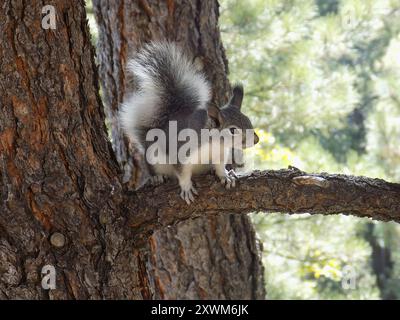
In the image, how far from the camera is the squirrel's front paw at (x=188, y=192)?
1618mm

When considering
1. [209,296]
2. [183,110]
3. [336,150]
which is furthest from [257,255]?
[336,150]

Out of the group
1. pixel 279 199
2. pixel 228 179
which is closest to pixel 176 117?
pixel 228 179

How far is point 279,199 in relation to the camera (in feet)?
5.27

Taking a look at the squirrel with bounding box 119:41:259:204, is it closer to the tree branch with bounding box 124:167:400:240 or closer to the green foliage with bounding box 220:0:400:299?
the tree branch with bounding box 124:167:400:240

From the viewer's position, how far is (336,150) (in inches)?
287

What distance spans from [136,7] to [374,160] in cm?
277

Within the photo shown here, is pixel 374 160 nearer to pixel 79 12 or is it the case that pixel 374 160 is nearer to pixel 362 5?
pixel 362 5

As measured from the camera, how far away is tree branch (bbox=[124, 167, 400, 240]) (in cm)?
160

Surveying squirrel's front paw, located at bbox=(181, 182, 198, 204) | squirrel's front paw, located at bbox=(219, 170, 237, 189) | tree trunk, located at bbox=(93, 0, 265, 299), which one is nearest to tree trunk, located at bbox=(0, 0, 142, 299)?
squirrel's front paw, located at bbox=(181, 182, 198, 204)

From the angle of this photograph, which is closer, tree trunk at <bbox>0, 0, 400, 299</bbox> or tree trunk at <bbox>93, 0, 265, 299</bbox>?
tree trunk at <bbox>0, 0, 400, 299</bbox>

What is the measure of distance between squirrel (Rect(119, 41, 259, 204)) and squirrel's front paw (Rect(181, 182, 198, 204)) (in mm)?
103

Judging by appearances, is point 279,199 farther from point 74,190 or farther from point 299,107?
point 299,107

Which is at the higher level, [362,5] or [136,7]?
[362,5]

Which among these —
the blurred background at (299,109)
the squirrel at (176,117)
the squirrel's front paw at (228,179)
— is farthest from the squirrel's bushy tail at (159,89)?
the blurred background at (299,109)
